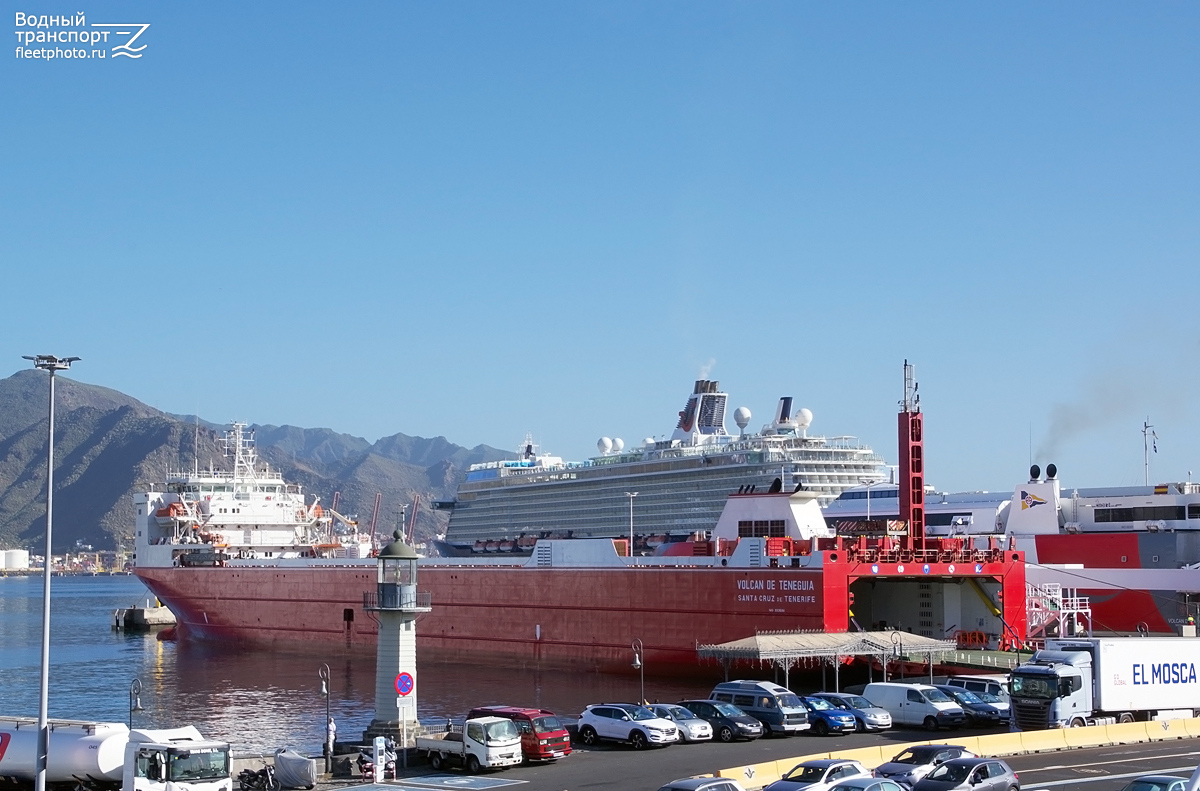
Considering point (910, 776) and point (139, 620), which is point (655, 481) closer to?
point (139, 620)

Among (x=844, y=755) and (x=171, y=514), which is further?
(x=171, y=514)

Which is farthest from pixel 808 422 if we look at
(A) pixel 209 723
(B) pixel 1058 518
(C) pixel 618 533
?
(A) pixel 209 723

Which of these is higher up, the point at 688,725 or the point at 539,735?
the point at 539,735

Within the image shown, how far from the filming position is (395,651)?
82.2 feet

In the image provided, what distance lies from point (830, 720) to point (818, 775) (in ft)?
26.7

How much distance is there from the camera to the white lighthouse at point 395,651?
2453 centimetres

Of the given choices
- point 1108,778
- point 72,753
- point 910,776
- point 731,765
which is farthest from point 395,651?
point 1108,778

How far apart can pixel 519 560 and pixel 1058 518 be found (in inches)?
920

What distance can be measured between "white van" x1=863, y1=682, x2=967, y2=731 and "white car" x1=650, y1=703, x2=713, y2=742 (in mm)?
4445

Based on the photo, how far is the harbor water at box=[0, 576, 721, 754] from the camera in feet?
113

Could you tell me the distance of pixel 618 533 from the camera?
75.0 metres

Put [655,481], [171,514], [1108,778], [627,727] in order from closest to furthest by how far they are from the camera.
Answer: [1108,778], [627,727], [171,514], [655,481]

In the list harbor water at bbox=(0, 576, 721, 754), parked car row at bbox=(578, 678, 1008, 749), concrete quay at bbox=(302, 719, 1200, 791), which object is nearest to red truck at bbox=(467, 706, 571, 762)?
concrete quay at bbox=(302, 719, 1200, 791)

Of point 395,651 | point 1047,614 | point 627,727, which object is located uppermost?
point 395,651
